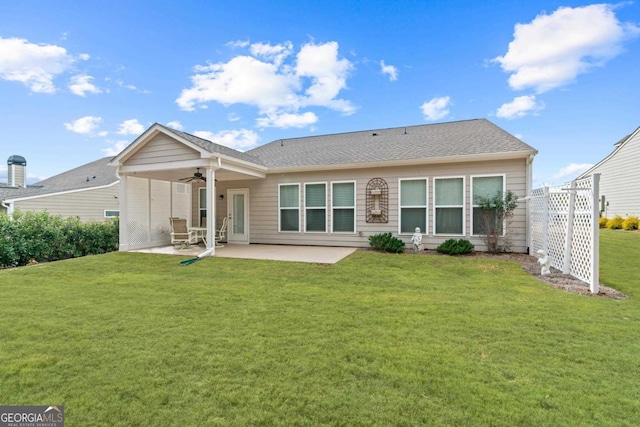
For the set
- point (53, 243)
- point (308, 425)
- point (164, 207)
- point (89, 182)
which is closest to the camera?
point (308, 425)

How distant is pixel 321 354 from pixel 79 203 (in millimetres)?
16866

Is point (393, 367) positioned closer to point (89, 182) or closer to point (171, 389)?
point (171, 389)

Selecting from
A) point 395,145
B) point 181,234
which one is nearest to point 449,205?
point 395,145

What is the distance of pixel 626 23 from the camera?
9203mm

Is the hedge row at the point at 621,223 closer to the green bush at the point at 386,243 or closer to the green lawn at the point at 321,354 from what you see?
the green lawn at the point at 321,354

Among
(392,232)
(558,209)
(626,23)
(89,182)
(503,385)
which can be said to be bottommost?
(503,385)

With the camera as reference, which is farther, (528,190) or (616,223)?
(616,223)

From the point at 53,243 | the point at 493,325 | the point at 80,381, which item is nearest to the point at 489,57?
the point at 493,325

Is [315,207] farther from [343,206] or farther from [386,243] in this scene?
[386,243]

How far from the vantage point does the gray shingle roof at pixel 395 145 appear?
8.67 metres

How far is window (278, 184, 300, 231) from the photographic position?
10.4 m

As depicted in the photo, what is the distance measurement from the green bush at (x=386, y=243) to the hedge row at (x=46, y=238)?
8470mm

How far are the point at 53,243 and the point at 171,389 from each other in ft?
29.2

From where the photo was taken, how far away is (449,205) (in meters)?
8.74
